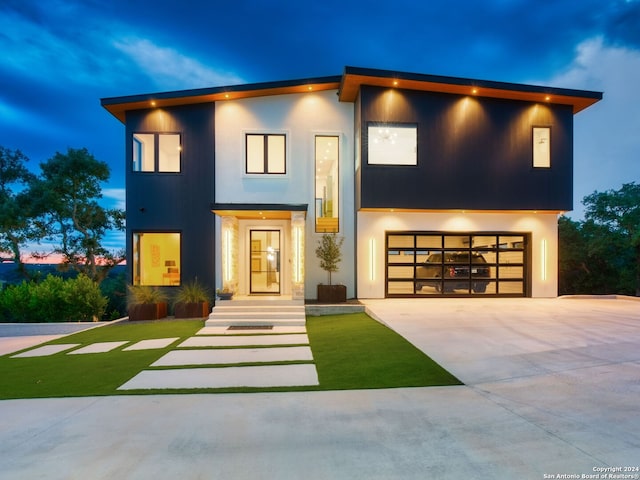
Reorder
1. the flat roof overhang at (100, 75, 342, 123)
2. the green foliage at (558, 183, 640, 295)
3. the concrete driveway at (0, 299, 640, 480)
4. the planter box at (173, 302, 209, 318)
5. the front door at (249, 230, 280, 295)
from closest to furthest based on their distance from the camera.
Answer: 1. the concrete driveway at (0, 299, 640, 480)
2. the planter box at (173, 302, 209, 318)
3. the flat roof overhang at (100, 75, 342, 123)
4. the front door at (249, 230, 280, 295)
5. the green foliage at (558, 183, 640, 295)

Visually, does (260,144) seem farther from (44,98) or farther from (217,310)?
(44,98)

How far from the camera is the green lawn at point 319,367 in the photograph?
3.99m

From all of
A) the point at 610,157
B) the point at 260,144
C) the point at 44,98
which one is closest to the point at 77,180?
the point at 260,144

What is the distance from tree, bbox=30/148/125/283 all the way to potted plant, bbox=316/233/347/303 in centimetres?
779

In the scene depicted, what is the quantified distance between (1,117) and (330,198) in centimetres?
5105

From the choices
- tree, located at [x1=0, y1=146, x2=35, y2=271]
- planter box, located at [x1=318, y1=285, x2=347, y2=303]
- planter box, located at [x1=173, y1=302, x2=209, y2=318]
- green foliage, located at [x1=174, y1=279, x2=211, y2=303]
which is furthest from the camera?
tree, located at [x1=0, y1=146, x2=35, y2=271]

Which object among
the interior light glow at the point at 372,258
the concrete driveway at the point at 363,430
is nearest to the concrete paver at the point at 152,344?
the concrete driveway at the point at 363,430

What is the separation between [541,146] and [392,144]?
4987mm

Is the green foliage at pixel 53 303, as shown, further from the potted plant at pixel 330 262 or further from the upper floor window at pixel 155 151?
the potted plant at pixel 330 262

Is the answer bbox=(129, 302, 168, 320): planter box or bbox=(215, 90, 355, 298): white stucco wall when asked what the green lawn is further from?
bbox=(215, 90, 355, 298): white stucco wall

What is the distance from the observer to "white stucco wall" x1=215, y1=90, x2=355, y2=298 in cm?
1036

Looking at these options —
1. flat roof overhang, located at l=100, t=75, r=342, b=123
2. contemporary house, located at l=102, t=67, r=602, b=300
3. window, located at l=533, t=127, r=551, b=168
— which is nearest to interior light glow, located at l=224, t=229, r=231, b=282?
contemporary house, located at l=102, t=67, r=602, b=300

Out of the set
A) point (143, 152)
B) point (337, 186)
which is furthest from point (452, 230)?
point (143, 152)

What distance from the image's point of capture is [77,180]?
1133 centimetres
